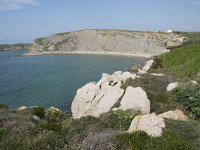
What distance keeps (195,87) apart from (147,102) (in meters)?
4.60

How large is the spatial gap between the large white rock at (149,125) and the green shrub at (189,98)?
6.37 meters

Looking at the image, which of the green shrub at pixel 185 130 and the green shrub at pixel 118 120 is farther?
the green shrub at pixel 118 120

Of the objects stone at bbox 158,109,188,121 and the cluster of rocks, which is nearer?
the cluster of rocks

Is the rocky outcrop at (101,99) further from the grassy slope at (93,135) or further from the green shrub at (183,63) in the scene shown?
the green shrub at (183,63)

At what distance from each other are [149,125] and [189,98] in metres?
8.21

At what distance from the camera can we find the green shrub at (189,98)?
759 inches

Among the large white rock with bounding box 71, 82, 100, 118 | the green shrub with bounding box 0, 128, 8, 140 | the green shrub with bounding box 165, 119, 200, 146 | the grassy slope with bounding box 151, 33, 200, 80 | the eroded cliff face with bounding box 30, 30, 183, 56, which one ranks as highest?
the green shrub with bounding box 0, 128, 8, 140

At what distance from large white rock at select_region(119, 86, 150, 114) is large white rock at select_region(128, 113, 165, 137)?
6.01 meters

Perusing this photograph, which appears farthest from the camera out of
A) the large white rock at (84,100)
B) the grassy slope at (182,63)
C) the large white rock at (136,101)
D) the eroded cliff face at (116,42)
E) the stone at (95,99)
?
the eroded cliff face at (116,42)

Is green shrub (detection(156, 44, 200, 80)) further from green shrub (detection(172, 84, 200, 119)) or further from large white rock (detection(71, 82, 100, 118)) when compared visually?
green shrub (detection(172, 84, 200, 119))

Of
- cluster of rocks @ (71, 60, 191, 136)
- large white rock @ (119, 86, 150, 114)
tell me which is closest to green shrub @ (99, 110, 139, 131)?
cluster of rocks @ (71, 60, 191, 136)

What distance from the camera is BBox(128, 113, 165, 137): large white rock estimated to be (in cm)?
1266

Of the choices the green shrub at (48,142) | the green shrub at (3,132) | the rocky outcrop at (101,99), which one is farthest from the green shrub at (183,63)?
the green shrub at (3,132)

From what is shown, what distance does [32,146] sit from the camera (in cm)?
1166
